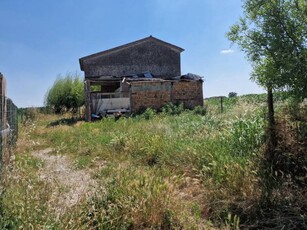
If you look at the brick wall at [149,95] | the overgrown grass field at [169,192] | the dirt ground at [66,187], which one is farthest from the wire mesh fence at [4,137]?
the brick wall at [149,95]

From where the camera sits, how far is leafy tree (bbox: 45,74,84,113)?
28.3 m

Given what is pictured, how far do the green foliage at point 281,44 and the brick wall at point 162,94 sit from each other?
15430 mm

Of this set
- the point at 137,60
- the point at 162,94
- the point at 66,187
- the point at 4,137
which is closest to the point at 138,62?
the point at 137,60

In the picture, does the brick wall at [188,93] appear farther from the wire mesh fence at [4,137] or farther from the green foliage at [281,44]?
the green foliage at [281,44]

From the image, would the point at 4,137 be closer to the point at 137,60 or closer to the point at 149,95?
the point at 149,95

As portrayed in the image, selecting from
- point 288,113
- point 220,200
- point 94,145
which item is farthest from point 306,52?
point 94,145

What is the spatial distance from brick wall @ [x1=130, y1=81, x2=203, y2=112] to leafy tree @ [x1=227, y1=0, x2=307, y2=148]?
1539 cm

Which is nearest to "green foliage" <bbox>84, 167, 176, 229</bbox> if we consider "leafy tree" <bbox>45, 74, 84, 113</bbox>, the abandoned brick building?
the abandoned brick building

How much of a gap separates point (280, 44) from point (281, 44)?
0.5 inches

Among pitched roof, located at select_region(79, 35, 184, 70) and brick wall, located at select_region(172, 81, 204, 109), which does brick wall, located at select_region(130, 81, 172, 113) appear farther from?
pitched roof, located at select_region(79, 35, 184, 70)

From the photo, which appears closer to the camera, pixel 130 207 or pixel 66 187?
pixel 130 207

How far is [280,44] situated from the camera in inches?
149

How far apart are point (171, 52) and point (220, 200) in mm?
22127

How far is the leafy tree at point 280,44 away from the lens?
3633mm
